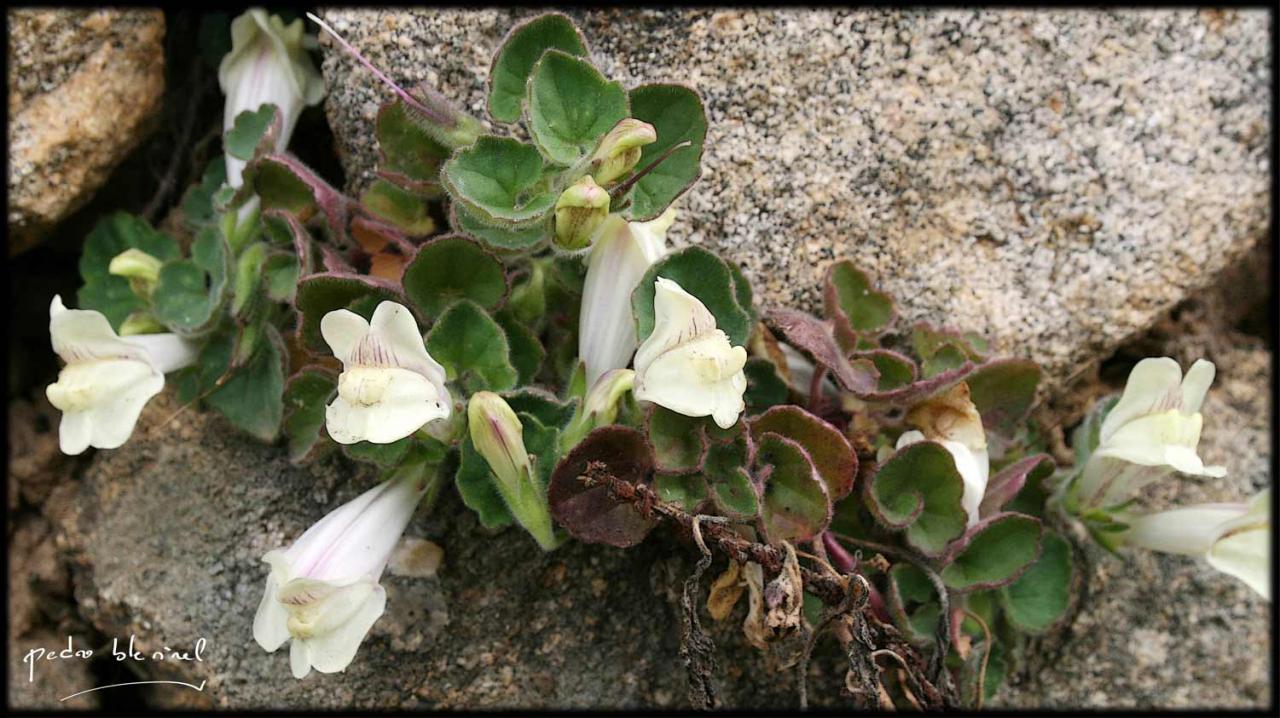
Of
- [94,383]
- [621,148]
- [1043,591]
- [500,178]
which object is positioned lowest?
[1043,591]

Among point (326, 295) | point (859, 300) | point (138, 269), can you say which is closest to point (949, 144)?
point (859, 300)

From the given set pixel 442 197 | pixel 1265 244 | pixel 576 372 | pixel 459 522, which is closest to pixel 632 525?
pixel 576 372

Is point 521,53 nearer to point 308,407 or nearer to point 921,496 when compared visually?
point 308,407

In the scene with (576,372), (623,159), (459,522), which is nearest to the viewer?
(623,159)

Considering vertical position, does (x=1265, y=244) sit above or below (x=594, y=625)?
above

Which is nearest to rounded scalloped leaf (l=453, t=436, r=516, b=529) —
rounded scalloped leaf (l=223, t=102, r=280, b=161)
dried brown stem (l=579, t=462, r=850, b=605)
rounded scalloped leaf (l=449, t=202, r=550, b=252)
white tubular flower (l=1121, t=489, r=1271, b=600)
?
dried brown stem (l=579, t=462, r=850, b=605)

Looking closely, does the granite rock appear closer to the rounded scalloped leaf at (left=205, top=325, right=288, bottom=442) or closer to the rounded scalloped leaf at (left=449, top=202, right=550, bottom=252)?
the rounded scalloped leaf at (left=205, top=325, right=288, bottom=442)

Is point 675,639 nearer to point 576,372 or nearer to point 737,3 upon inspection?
point 576,372

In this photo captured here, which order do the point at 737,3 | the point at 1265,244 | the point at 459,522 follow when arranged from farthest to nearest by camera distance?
the point at 1265,244 → the point at 737,3 → the point at 459,522
